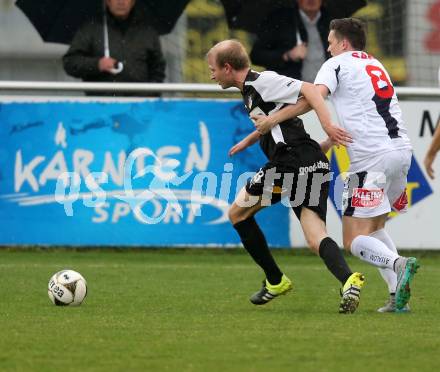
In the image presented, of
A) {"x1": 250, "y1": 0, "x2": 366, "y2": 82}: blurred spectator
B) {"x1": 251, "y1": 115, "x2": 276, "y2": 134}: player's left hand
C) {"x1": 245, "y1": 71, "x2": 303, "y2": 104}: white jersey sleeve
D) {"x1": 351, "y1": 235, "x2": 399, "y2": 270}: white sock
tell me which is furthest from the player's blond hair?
{"x1": 250, "y1": 0, "x2": 366, "y2": 82}: blurred spectator

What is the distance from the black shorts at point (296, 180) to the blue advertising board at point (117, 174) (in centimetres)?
469

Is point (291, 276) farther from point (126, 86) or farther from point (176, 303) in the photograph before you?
point (126, 86)

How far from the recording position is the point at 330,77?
26.0 feet

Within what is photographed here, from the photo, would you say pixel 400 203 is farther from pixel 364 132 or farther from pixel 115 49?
pixel 115 49

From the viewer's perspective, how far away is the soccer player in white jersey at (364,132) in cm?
801

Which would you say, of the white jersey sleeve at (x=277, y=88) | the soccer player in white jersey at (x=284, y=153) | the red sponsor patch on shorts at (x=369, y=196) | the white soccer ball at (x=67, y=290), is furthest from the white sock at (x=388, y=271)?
the white soccer ball at (x=67, y=290)

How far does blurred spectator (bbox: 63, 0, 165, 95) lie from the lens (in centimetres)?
1320

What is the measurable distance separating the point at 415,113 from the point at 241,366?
7.92 metres

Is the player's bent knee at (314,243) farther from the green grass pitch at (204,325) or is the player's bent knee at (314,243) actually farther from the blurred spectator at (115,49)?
the blurred spectator at (115,49)

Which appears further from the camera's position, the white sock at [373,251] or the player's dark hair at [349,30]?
the player's dark hair at [349,30]

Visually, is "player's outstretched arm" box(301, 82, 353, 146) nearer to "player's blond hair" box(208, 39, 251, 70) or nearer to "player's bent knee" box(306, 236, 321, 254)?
"player's blond hair" box(208, 39, 251, 70)

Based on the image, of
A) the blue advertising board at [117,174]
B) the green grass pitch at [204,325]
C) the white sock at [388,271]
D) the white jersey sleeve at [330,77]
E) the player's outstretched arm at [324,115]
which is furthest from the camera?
the blue advertising board at [117,174]

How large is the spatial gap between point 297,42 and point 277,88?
593 cm

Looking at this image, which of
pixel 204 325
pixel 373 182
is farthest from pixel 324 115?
pixel 204 325
